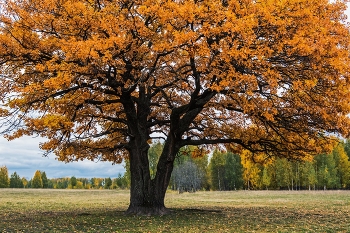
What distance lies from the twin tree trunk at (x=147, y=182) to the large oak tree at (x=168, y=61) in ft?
0.17

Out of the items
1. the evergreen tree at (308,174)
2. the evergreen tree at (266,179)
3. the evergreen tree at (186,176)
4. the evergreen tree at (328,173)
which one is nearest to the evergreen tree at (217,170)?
the evergreen tree at (186,176)

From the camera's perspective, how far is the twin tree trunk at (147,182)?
1827 centimetres

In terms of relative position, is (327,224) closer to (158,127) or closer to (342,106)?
(342,106)

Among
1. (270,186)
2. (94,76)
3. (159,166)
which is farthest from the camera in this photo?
(270,186)

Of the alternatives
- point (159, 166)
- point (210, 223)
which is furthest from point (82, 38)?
point (210, 223)

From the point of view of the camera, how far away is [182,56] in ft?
51.3

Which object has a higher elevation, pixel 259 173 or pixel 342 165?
pixel 342 165

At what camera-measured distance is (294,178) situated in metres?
84.2

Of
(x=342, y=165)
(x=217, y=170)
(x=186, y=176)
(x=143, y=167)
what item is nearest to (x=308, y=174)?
(x=342, y=165)

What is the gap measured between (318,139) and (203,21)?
33.4 feet

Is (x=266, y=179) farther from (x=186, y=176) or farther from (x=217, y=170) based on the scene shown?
(x=217, y=170)

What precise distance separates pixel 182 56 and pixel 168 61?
0.83m

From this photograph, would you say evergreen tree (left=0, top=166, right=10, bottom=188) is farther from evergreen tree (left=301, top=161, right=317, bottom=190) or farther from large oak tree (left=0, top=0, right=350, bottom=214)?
large oak tree (left=0, top=0, right=350, bottom=214)

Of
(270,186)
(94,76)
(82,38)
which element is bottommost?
(270,186)
